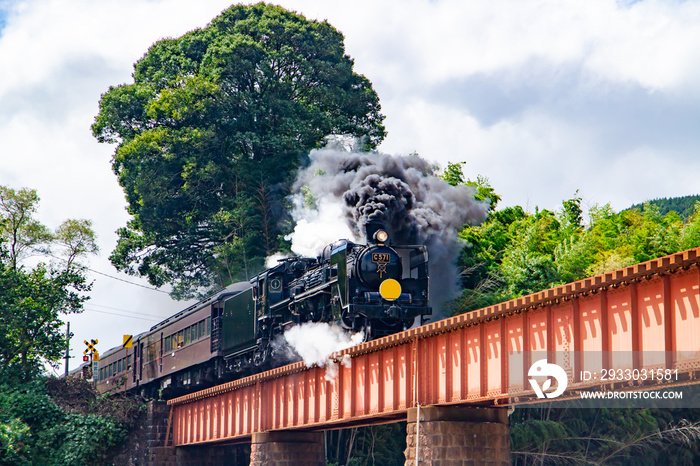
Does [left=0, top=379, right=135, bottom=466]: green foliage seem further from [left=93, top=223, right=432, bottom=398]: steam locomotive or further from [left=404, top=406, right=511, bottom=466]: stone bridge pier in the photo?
[left=404, top=406, right=511, bottom=466]: stone bridge pier

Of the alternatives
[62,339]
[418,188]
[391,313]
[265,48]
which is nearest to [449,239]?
[418,188]

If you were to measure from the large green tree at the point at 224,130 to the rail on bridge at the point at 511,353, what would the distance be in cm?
2517

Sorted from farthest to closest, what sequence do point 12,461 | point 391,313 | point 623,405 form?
1. point 623,405
2. point 12,461
3. point 391,313

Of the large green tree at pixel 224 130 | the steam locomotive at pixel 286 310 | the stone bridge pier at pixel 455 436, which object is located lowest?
the stone bridge pier at pixel 455 436

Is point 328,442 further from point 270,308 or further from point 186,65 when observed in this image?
point 186,65

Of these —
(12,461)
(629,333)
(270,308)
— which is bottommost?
(12,461)

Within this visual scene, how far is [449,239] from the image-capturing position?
1442 inches

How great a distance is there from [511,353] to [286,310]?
38.5 ft

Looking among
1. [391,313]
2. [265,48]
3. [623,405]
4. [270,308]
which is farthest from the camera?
[265,48]

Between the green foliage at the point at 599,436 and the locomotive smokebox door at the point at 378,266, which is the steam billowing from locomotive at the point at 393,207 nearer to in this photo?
the locomotive smokebox door at the point at 378,266

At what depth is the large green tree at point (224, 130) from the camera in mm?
52875

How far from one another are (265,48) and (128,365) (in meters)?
22.5

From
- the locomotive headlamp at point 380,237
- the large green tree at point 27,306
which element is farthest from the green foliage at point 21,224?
the locomotive headlamp at point 380,237

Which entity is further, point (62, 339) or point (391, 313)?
point (62, 339)
